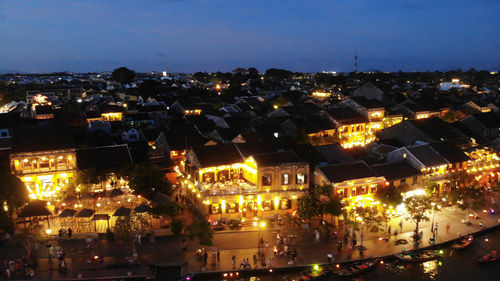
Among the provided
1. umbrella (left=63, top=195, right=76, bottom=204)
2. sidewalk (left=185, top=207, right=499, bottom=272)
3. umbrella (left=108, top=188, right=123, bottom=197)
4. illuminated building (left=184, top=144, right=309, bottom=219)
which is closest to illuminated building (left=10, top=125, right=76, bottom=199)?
umbrella (left=63, top=195, right=76, bottom=204)

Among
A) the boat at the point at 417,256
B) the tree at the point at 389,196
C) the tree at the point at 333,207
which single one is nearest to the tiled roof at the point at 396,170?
the tree at the point at 389,196

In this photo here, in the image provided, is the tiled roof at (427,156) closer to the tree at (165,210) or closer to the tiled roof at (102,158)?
the tree at (165,210)

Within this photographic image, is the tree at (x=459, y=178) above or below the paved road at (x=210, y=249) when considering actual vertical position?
above

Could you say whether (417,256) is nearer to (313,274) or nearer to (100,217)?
(313,274)

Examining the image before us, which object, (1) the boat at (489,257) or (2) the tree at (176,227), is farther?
(1) the boat at (489,257)

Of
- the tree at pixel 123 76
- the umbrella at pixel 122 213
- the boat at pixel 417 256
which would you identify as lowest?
the boat at pixel 417 256

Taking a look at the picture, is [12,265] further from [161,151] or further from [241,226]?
[161,151]

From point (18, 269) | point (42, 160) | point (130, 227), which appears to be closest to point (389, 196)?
point (130, 227)

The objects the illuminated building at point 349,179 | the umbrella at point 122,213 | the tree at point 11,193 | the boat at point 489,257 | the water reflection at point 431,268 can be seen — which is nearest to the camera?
the water reflection at point 431,268
